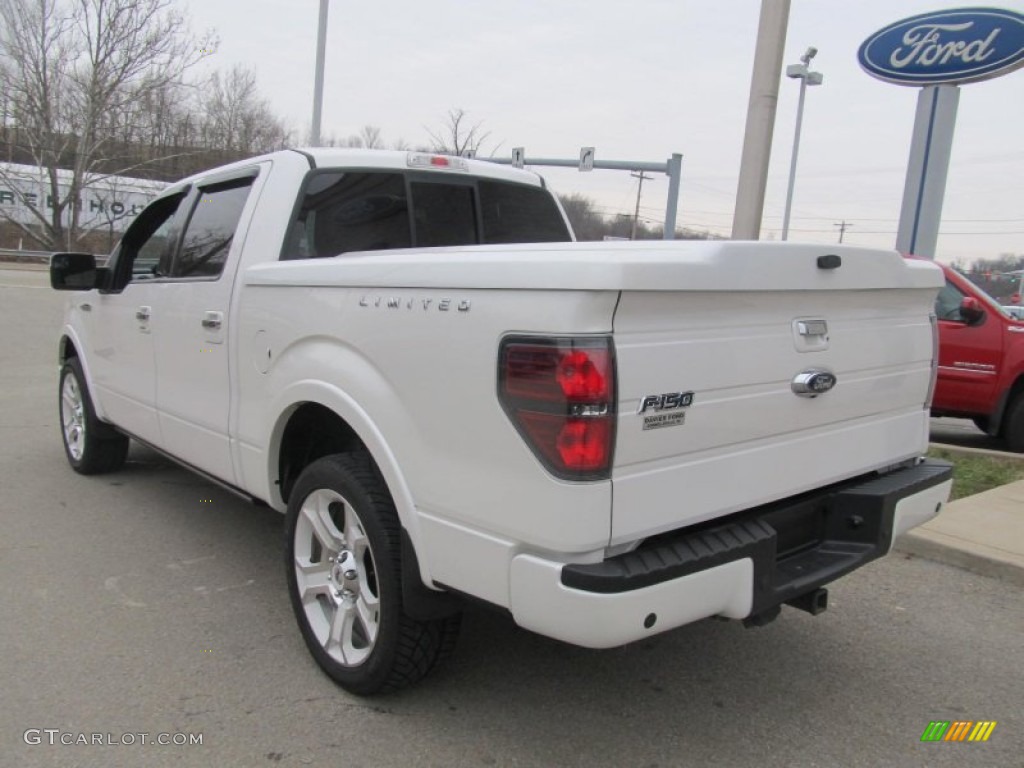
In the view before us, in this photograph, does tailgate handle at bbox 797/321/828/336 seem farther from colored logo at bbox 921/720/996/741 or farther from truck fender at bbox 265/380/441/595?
colored logo at bbox 921/720/996/741

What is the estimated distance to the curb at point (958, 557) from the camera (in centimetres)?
417

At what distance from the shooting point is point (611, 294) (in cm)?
202

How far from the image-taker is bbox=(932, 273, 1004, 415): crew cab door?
7219 mm

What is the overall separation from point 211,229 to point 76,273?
4.84ft

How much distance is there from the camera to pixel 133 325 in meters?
4.48


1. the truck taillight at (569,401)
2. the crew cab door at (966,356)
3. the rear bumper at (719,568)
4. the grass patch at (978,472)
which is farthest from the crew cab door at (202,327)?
the crew cab door at (966,356)

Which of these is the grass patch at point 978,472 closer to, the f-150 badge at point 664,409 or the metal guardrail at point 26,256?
the f-150 badge at point 664,409

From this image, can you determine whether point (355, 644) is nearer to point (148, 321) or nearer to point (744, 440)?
point (744, 440)

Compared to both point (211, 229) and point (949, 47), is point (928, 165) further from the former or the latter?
point (211, 229)

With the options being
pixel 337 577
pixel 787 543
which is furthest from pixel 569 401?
pixel 337 577

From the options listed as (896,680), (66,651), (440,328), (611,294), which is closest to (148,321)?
(66,651)

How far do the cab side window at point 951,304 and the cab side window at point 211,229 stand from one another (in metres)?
6.35

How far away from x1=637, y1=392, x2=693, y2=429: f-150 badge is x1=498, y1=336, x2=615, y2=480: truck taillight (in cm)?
12

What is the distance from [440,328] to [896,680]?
2.36 meters
